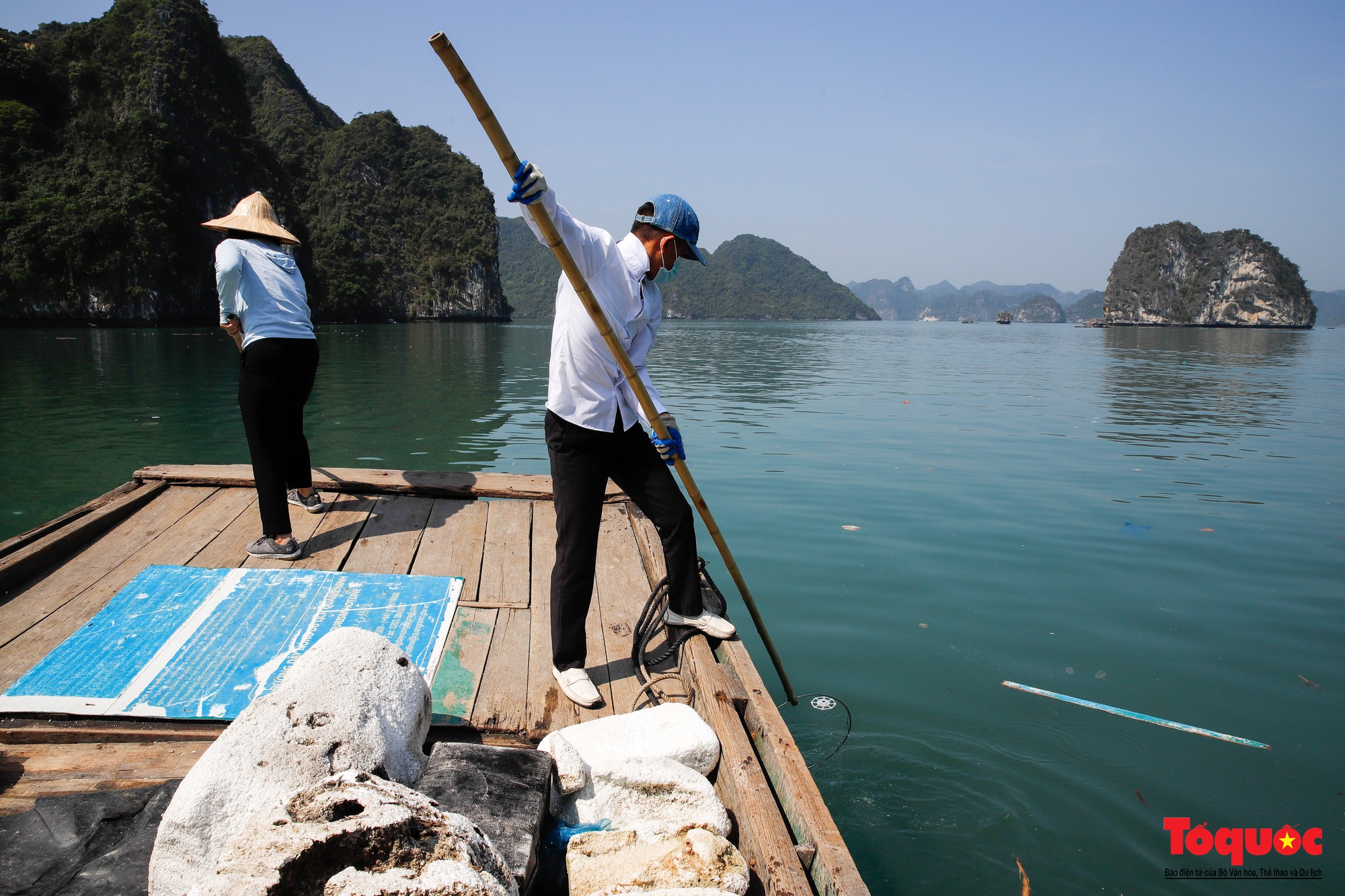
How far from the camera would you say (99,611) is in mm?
3311

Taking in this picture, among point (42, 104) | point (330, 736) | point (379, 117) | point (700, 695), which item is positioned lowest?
point (700, 695)

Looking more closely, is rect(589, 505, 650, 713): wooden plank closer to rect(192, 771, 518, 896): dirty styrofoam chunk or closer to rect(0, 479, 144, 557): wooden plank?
rect(192, 771, 518, 896): dirty styrofoam chunk

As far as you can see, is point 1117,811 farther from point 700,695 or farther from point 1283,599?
point 1283,599

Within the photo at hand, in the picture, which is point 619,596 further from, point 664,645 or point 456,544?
point 456,544

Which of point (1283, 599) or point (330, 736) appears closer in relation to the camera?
point (330, 736)

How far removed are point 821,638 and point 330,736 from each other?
3.45 metres

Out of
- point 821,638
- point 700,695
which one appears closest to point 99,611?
point 700,695

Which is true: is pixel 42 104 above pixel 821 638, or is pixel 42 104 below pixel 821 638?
above

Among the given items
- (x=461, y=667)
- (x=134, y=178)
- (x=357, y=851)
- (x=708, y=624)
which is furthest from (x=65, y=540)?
(x=134, y=178)

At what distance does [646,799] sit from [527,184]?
6.50 ft

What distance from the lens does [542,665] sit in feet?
10.4

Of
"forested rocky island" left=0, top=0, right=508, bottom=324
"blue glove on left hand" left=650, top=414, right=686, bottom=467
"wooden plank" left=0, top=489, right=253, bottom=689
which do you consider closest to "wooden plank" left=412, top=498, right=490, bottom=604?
"wooden plank" left=0, top=489, right=253, bottom=689

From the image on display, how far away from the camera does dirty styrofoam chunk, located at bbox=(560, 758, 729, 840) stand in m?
2.28

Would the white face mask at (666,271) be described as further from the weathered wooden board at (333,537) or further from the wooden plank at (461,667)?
the weathered wooden board at (333,537)
